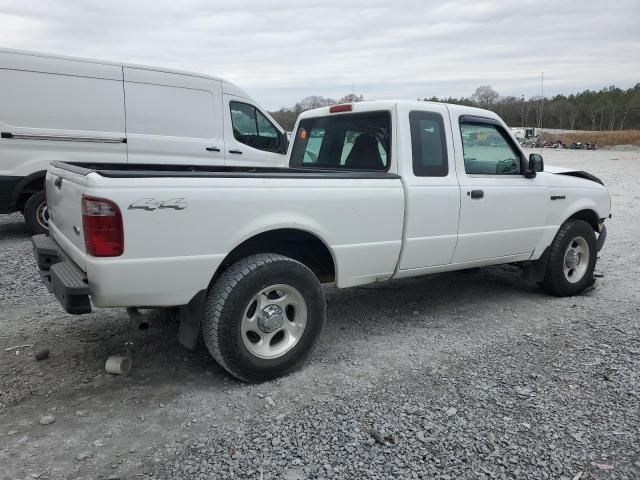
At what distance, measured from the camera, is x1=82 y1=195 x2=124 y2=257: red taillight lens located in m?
2.77

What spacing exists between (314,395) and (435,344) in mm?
1263

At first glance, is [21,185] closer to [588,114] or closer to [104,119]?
[104,119]

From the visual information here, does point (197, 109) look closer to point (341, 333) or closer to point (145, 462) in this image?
point (341, 333)

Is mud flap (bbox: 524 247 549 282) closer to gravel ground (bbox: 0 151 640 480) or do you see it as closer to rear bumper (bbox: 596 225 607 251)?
gravel ground (bbox: 0 151 640 480)

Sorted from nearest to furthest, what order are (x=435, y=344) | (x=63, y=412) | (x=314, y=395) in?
(x=63, y=412), (x=314, y=395), (x=435, y=344)

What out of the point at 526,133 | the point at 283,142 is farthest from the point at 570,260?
the point at 526,133

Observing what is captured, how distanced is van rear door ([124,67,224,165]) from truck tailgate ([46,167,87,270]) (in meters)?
4.44

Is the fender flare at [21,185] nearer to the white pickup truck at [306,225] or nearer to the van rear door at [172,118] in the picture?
the van rear door at [172,118]

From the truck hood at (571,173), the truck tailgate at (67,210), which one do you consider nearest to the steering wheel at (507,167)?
the truck hood at (571,173)

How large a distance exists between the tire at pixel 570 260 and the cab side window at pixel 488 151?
91 centimetres

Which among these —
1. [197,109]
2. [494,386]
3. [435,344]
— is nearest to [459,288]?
[435,344]

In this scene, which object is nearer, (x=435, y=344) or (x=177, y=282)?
(x=177, y=282)

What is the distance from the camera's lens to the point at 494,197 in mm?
4539

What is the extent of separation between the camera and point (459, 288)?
5.65m
